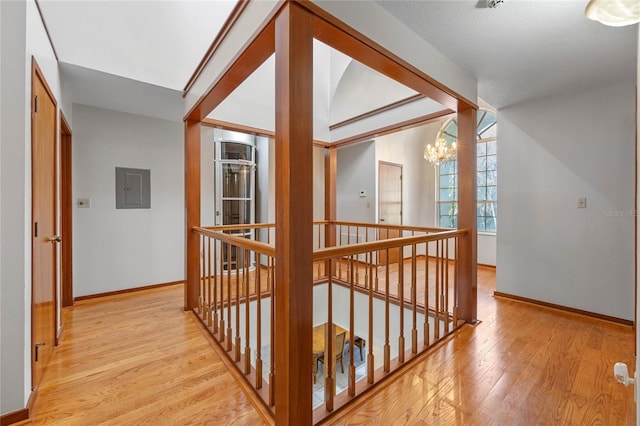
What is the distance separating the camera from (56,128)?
2.26 m

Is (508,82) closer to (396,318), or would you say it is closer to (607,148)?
(607,148)

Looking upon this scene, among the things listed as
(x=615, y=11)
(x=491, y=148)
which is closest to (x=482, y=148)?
(x=491, y=148)

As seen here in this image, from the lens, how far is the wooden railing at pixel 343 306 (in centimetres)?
162

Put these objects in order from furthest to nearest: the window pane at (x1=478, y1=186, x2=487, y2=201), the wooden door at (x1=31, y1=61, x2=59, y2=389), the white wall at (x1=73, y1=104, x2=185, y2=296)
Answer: the window pane at (x1=478, y1=186, x2=487, y2=201)
the white wall at (x1=73, y1=104, x2=185, y2=296)
the wooden door at (x1=31, y1=61, x2=59, y2=389)

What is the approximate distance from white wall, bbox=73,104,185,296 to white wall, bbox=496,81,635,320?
13.9 feet

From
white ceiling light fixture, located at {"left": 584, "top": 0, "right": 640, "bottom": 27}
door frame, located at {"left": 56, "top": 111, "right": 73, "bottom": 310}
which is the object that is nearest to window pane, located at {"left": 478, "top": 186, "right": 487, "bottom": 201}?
white ceiling light fixture, located at {"left": 584, "top": 0, "right": 640, "bottom": 27}

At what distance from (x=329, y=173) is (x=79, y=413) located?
3692 millimetres

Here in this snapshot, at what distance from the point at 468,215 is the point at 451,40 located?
1.48 meters

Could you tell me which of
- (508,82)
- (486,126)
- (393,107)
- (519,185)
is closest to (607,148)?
(519,185)

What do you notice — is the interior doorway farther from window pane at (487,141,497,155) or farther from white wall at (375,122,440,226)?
window pane at (487,141,497,155)

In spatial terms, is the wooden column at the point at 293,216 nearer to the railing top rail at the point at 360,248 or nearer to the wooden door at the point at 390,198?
the railing top rail at the point at 360,248

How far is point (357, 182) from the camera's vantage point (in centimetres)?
555

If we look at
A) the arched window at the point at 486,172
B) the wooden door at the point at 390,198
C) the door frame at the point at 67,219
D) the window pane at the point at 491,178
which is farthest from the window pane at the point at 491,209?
the door frame at the point at 67,219

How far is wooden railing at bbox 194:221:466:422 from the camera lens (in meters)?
1.62
